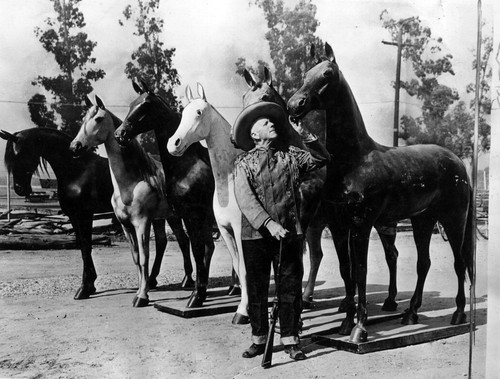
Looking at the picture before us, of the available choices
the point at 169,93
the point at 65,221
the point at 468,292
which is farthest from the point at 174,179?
the point at 468,292

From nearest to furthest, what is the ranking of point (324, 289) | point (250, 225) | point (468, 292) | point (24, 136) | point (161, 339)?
point (250, 225) → point (161, 339) → point (468, 292) → point (24, 136) → point (324, 289)

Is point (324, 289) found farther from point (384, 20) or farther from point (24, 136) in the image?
point (24, 136)

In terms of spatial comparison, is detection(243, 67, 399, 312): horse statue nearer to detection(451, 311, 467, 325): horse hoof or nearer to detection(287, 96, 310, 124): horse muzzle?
detection(287, 96, 310, 124): horse muzzle

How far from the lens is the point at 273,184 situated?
4605 millimetres

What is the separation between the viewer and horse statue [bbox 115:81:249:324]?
605 centimetres

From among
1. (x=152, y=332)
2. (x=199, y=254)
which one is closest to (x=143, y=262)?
(x=199, y=254)

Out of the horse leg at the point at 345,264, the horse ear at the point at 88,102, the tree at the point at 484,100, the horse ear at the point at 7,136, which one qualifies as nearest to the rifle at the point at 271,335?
the horse leg at the point at 345,264

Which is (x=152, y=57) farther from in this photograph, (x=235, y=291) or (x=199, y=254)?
(x=235, y=291)

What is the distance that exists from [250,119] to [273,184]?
1.88 ft

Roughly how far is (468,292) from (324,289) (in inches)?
75.3

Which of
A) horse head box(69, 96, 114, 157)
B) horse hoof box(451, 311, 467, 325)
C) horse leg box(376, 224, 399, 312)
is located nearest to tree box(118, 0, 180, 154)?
horse head box(69, 96, 114, 157)

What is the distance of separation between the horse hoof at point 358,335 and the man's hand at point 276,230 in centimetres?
107

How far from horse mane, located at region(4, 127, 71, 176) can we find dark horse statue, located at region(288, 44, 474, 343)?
2887mm

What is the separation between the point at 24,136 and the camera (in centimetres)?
637
